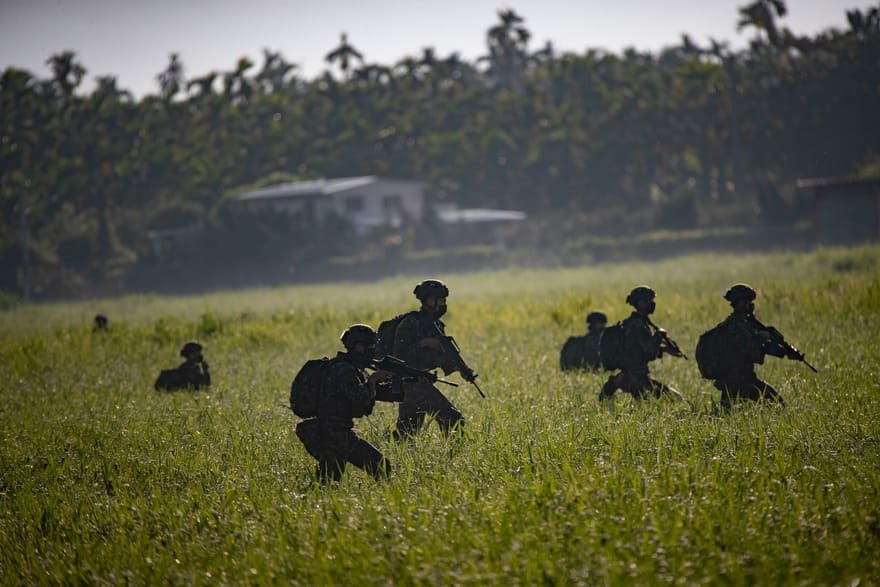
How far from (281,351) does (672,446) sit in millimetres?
12888

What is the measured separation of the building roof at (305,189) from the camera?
6355 centimetres

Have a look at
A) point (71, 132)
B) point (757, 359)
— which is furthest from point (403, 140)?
point (757, 359)

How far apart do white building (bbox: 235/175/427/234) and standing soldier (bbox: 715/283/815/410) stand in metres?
51.2

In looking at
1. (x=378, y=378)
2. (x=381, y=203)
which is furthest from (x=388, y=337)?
(x=381, y=203)

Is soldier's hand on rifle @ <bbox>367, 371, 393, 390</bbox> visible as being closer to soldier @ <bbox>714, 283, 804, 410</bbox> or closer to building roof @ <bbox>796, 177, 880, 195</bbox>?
soldier @ <bbox>714, 283, 804, 410</bbox>

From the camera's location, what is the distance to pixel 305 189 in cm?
6469

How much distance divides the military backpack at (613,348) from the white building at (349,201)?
49862 mm

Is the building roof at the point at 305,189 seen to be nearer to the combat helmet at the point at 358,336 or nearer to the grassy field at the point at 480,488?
the grassy field at the point at 480,488

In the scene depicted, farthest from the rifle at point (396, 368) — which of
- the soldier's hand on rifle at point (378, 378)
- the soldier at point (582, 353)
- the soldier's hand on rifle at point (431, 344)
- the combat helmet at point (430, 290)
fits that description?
the soldier at point (582, 353)

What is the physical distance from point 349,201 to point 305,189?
2757mm

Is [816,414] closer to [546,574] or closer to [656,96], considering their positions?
[546,574]

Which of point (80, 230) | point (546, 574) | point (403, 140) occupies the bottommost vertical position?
point (546, 574)

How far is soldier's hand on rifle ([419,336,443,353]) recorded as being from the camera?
31.6 feet

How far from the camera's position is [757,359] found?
10.6m
